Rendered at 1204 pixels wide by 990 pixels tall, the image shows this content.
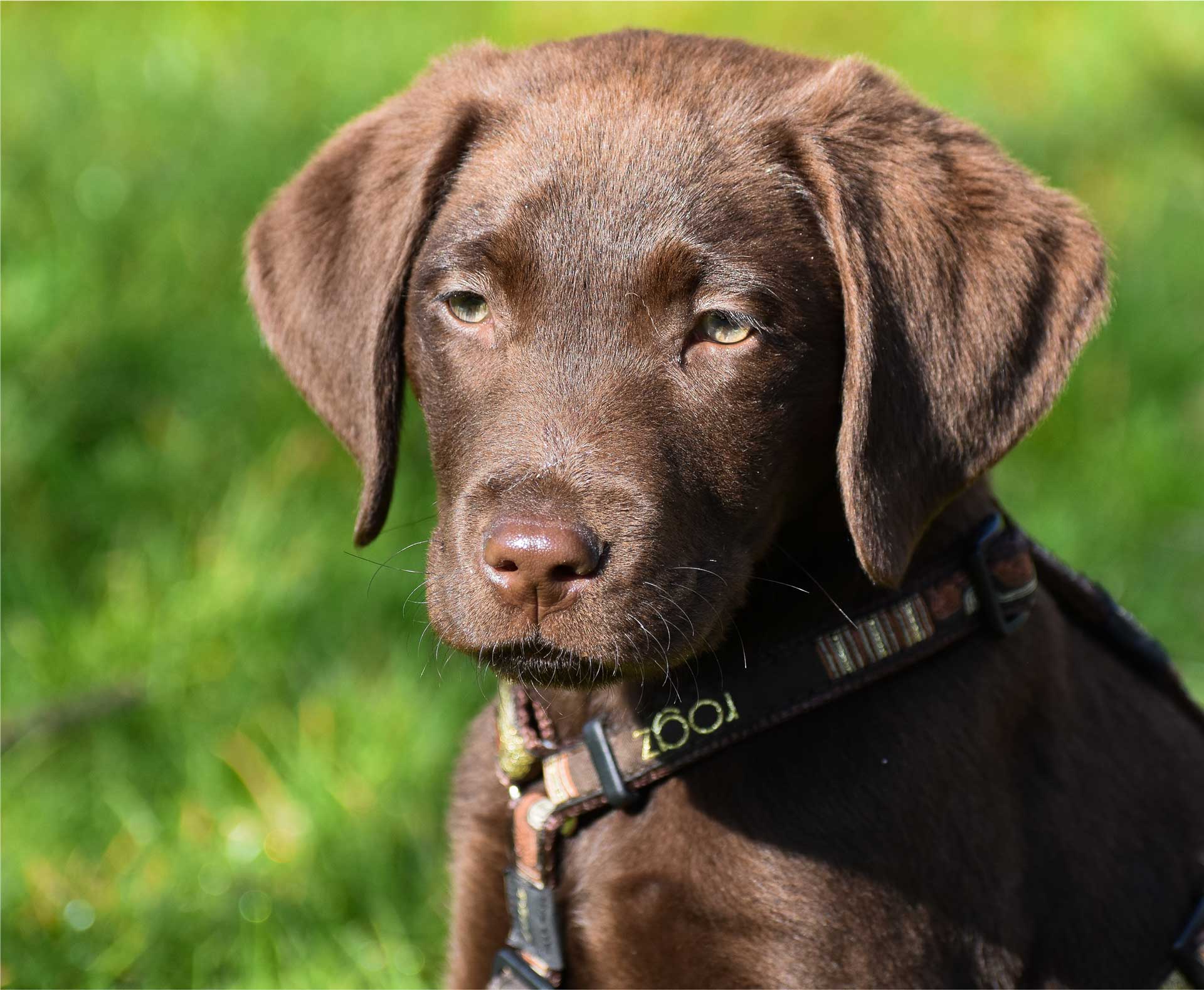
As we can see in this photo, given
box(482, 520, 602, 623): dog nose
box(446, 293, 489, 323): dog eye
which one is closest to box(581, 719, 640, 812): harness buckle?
box(482, 520, 602, 623): dog nose

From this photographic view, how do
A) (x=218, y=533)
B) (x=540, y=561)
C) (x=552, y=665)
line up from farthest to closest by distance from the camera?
(x=218, y=533) → (x=552, y=665) → (x=540, y=561)

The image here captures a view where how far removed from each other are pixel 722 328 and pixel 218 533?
2543 millimetres

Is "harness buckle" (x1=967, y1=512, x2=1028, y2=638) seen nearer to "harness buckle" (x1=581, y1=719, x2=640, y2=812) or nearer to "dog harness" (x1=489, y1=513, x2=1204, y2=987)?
"dog harness" (x1=489, y1=513, x2=1204, y2=987)

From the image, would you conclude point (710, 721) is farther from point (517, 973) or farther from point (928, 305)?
point (928, 305)

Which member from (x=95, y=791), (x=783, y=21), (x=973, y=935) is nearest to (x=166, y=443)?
(x=95, y=791)

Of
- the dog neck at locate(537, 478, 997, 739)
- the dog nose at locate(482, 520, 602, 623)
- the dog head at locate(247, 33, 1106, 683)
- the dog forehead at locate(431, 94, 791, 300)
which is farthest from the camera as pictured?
the dog neck at locate(537, 478, 997, 739)

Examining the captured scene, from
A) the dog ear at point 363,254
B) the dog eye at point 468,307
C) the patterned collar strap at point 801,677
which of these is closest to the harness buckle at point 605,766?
the patterned collar strap at point 801,677

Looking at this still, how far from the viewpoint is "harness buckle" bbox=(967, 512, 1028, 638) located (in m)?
2.63

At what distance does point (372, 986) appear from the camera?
135 inches

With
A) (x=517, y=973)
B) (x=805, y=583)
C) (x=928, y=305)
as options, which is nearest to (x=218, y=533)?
(x=517, y=973)

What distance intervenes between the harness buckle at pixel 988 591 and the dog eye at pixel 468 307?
3.14 feet

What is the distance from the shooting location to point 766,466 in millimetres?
2580

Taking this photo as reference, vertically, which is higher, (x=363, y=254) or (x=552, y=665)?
(x=363, y=254)

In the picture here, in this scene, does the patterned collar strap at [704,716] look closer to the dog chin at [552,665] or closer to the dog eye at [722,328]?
the dog chin at [552,665]
